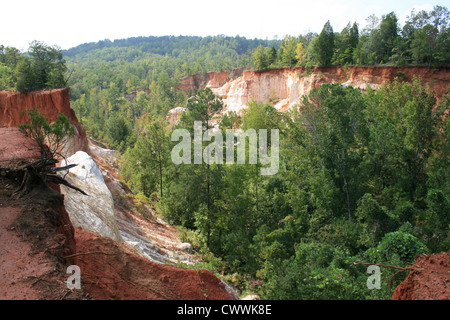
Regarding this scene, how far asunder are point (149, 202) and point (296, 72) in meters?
30.6

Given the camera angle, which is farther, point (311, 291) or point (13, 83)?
point (13, 83)

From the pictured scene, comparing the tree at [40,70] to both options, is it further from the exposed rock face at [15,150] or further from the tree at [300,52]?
the tree at [300,52]

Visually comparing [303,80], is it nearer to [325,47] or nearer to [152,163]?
[325,47]

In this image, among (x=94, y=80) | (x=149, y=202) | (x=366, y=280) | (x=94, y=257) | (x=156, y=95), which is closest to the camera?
(x=94, y=257)

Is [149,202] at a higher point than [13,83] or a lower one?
lower

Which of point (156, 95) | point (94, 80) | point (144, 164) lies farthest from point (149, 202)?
point (94, 80)

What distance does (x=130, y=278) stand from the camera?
702 cm

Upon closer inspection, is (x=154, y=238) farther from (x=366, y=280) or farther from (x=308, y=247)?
(x=366, y=280)

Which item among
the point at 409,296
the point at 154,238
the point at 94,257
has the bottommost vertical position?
the point at 154,238

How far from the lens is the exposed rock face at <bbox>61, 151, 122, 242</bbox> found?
10945 mm

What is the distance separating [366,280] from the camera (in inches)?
438

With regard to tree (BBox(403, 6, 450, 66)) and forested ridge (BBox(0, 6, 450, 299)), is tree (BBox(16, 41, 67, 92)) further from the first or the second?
tree (BBox(403, 6, 450, 66))

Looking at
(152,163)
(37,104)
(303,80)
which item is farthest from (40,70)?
(303,80)

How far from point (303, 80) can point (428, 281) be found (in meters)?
38.0
